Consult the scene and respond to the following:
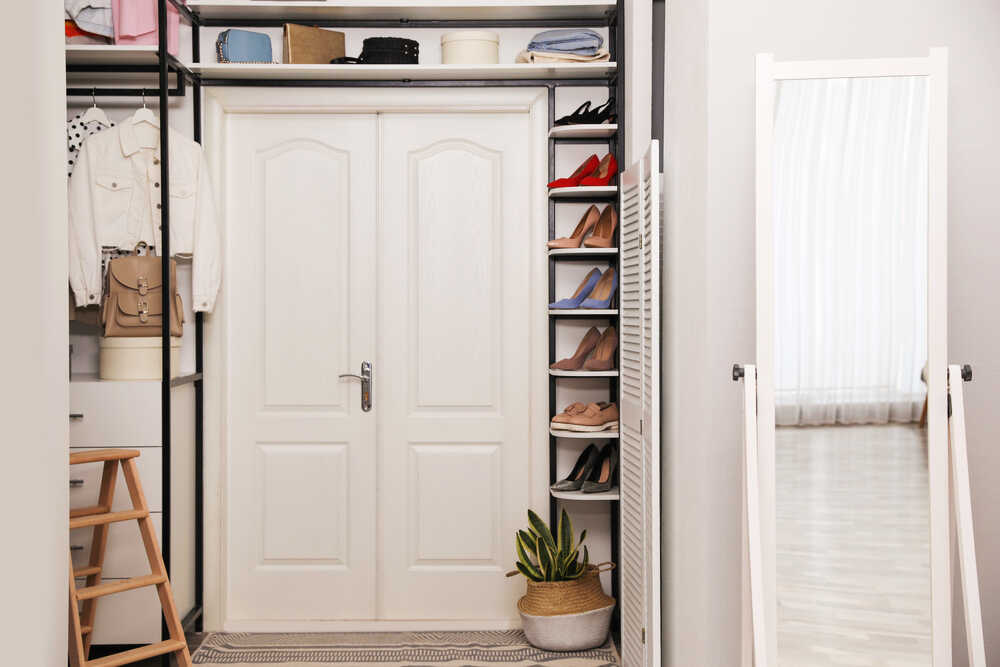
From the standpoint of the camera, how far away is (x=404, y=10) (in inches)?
141

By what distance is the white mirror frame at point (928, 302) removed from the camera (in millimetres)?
1930

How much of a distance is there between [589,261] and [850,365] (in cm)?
185

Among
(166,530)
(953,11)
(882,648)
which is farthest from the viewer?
(166,530)

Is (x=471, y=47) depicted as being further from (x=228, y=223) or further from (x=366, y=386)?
(x=366, y=386)

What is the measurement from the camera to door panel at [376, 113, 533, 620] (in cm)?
376

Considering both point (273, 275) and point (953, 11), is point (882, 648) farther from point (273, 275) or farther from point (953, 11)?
point (273, 275)

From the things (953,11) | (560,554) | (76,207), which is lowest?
(560,554)

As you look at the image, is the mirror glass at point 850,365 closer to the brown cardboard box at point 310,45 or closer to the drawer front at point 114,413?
the brown cardboard box at point 310,45

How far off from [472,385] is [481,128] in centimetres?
106

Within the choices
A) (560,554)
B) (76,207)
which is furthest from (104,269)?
(560,554)

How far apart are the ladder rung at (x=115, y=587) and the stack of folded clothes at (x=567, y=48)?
2274 mm

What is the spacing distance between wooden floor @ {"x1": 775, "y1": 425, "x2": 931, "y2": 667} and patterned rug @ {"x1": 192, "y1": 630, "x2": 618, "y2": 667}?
58.0 inches

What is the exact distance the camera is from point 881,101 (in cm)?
198

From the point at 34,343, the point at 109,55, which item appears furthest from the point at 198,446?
the point at 34,343
